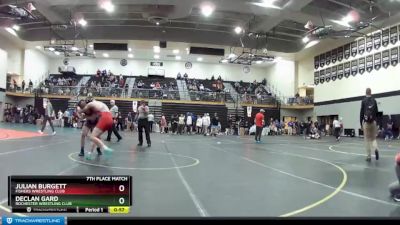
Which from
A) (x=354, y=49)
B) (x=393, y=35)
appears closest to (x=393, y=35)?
(x=393, y=35)

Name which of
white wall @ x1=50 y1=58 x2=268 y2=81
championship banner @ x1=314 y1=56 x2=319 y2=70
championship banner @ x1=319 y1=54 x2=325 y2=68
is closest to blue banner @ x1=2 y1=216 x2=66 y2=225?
championship banner @ x1=319 y1=54 x2=325 y2=68

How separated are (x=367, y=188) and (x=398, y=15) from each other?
20523 millimetres

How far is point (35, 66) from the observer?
37188mm

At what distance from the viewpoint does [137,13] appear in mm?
25156

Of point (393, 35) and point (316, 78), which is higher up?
point (393, 35)

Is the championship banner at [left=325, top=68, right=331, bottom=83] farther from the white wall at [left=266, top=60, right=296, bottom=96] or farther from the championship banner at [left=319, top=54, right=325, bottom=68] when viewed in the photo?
the white wall at [left=266, top=60, right=296, bottom=96]

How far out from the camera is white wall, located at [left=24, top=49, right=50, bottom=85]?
117 ft

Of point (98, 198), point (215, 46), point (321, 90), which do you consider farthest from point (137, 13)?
point (98, 198)

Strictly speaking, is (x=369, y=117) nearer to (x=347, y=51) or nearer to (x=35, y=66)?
(x=347, y=51)

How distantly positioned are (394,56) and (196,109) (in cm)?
1633

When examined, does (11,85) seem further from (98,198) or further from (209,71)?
(98,198)
